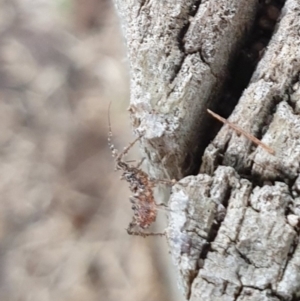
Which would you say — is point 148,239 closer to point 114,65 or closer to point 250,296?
point 114,65

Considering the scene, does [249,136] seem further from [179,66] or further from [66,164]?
[66,164]

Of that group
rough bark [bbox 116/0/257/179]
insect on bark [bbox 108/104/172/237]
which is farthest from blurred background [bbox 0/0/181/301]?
rough bark [bbox 116/0/257/179]

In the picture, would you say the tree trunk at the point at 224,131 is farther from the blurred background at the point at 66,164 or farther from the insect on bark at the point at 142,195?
the blurred background at the point at 66,164

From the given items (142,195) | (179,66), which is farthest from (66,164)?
(179,66)

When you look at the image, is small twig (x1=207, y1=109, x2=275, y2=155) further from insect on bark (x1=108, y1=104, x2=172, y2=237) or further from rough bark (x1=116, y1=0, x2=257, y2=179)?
insect on bark (x1=108, y1=104, x2=172, y2=237)

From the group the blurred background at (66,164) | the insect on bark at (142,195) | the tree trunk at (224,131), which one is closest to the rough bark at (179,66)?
the tree trunk at (224,131)
